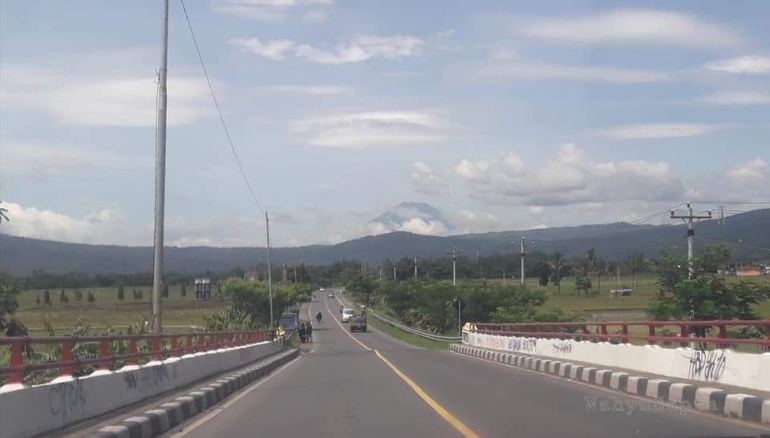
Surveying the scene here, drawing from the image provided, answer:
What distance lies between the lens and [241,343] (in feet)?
114

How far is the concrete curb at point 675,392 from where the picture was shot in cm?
1269

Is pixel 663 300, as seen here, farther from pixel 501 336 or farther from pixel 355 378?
pixel 355 378

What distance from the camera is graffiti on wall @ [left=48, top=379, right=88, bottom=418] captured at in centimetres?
1109

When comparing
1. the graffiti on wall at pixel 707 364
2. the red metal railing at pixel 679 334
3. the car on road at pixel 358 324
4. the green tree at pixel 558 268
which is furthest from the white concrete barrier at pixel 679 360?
the green tree at pixel 558 268

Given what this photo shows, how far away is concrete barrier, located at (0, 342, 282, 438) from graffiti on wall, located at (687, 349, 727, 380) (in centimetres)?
979

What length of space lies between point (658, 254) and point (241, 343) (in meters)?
17.8

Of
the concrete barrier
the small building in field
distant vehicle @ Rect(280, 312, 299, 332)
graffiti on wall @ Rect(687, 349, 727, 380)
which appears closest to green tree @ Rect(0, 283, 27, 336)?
the concrete barrier

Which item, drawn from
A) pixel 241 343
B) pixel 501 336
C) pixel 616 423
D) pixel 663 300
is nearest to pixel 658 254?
pixel 663 300

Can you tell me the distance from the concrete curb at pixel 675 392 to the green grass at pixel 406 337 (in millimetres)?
38598

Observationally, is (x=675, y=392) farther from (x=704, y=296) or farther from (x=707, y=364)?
(x=704, y=296)

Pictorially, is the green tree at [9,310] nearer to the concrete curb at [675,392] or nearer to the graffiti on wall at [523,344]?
the concrete curb at [675,392]

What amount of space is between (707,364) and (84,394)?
10.8m

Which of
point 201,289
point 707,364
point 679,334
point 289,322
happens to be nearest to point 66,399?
point 707,364

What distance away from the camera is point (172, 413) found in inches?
551
